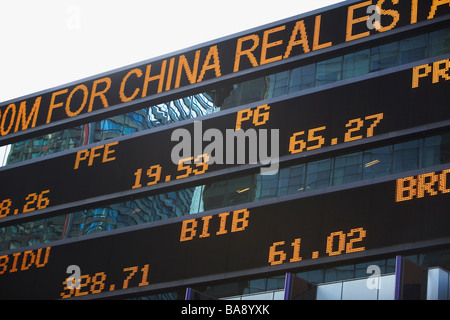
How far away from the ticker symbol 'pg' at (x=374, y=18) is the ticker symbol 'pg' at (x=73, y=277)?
11.6m

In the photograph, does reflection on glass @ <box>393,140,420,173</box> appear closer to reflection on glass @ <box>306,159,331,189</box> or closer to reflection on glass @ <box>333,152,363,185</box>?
reflection on glass @ <box>333,152,363,185</box>

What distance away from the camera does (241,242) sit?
29.8 meters

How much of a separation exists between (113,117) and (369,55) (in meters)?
9.84

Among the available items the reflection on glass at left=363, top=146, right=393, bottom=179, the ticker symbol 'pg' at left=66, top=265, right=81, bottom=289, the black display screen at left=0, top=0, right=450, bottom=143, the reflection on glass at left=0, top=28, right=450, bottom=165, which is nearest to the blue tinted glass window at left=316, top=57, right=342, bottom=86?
the reflection on glass at left=0, top=28, right=450, bottom=165

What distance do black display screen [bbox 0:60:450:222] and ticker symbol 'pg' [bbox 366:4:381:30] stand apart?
2168mm

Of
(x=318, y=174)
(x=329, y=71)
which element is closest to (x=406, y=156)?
(x=318, y=174)

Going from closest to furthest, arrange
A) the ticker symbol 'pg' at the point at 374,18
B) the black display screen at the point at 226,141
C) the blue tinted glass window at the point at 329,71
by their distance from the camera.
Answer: the black display screen at the point at 226,141 < the ticker symbol 'pg' at the point at 374,18 < the blue tinted glass window at the point at 329,71

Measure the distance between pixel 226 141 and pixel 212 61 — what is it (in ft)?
11.6

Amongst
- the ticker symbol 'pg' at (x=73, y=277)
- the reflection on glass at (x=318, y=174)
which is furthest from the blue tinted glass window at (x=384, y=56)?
the ticker symbol 'pg' at (x=73, y=277)

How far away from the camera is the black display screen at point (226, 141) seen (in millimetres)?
29156

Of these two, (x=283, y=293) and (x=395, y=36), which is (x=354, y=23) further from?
(x=283, y=293)

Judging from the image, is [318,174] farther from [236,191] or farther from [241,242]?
[241,242]

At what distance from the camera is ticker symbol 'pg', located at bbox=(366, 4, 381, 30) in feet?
103

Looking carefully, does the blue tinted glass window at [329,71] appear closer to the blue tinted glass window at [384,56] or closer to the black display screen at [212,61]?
the black display screen at [212,61]
